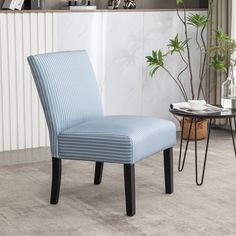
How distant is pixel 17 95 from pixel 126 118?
1.55 m

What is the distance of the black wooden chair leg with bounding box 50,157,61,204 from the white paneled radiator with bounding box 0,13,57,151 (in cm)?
152

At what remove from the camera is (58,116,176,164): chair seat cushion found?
3449mm

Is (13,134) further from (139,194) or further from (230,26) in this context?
(230,26)

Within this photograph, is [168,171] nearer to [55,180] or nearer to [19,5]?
[55,180]

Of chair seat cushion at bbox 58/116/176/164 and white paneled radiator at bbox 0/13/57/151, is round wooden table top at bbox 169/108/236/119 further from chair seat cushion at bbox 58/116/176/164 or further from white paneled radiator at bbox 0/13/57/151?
white paneled radiator at bbox 0/13/57/151

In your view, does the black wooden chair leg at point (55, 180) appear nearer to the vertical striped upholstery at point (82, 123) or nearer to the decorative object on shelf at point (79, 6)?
the vertical striped upholstery at point (82, 123)

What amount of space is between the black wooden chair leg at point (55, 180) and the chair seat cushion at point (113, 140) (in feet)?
0.29

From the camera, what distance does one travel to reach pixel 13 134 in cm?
517

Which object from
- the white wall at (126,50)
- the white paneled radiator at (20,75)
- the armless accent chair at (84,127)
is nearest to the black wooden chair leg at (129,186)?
the armless accent chair at (84,127)

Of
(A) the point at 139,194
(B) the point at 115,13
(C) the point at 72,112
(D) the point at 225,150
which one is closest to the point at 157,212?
(A) the point at 139,194

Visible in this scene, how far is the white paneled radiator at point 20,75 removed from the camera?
5.03 meters

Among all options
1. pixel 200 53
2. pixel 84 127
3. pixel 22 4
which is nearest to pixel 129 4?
pixel 200 53

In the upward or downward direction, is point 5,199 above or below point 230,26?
below

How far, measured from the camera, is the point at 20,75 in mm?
5117
